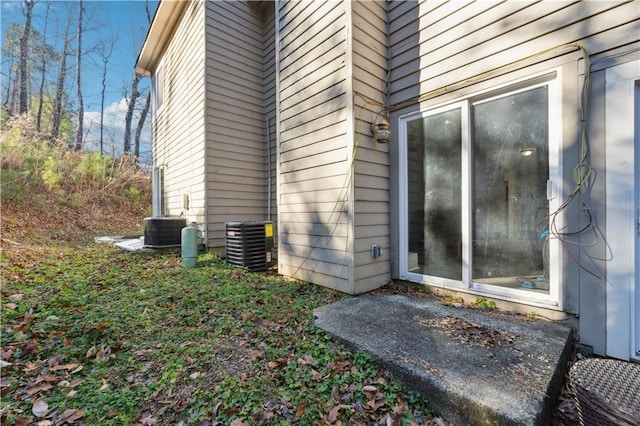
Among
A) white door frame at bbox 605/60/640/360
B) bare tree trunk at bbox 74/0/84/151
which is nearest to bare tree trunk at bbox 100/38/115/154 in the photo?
bare tree trunk at bbox 74/0/84/151

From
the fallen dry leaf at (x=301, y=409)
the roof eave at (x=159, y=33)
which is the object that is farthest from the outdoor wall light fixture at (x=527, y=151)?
the roof eave at (x=159, y=33)

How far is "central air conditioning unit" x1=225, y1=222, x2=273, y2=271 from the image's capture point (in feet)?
15.1

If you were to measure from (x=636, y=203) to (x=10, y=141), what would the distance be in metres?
13.4

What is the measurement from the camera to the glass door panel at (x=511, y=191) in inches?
99.3

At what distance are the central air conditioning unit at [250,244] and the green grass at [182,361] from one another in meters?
1.05

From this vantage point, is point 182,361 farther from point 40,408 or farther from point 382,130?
point 382,130

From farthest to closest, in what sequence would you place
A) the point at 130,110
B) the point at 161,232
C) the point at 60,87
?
1. the point at 130,110
2. the point at 60,87
3. the point at 161,232

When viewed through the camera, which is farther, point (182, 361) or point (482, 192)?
point (482, 192)

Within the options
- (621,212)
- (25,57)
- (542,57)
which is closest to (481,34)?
(542,57)

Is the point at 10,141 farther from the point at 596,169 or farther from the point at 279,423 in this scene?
the point at 596,169

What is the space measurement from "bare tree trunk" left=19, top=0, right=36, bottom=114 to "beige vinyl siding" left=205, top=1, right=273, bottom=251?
41.3ft

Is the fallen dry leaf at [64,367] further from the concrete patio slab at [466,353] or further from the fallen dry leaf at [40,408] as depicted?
the concrete patio slab at [466,353]

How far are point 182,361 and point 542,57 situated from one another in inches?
154

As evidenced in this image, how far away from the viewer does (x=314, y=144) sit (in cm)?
369
